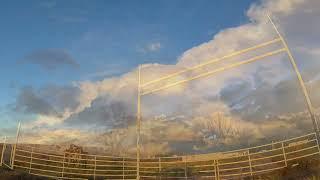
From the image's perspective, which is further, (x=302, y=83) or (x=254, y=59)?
(x=254, y=59)

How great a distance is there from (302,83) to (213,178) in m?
9.17

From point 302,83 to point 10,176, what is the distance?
16804mm

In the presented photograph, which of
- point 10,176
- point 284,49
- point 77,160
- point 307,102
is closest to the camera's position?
point 307,102

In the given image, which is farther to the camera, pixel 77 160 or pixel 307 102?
pixel 77 160

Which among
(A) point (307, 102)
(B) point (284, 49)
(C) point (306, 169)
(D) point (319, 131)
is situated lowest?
(C) point (306, 169)

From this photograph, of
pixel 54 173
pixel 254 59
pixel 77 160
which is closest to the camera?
pixel 254 59

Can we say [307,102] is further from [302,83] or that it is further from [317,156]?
[317,156]

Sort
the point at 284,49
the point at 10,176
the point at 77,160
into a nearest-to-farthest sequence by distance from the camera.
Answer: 1. the point at 284,49
2. the point at 10,176
3. the point at 77,160

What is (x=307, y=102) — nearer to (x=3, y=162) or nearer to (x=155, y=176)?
(x=155, y=176)

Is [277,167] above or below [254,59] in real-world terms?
below

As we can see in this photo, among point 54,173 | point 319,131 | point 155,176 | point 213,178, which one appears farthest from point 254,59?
point 54,173

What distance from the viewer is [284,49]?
17.3 meters

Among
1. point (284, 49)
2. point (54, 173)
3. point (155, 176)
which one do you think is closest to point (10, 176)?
point (54, 173)

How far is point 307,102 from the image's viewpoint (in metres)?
15.9
